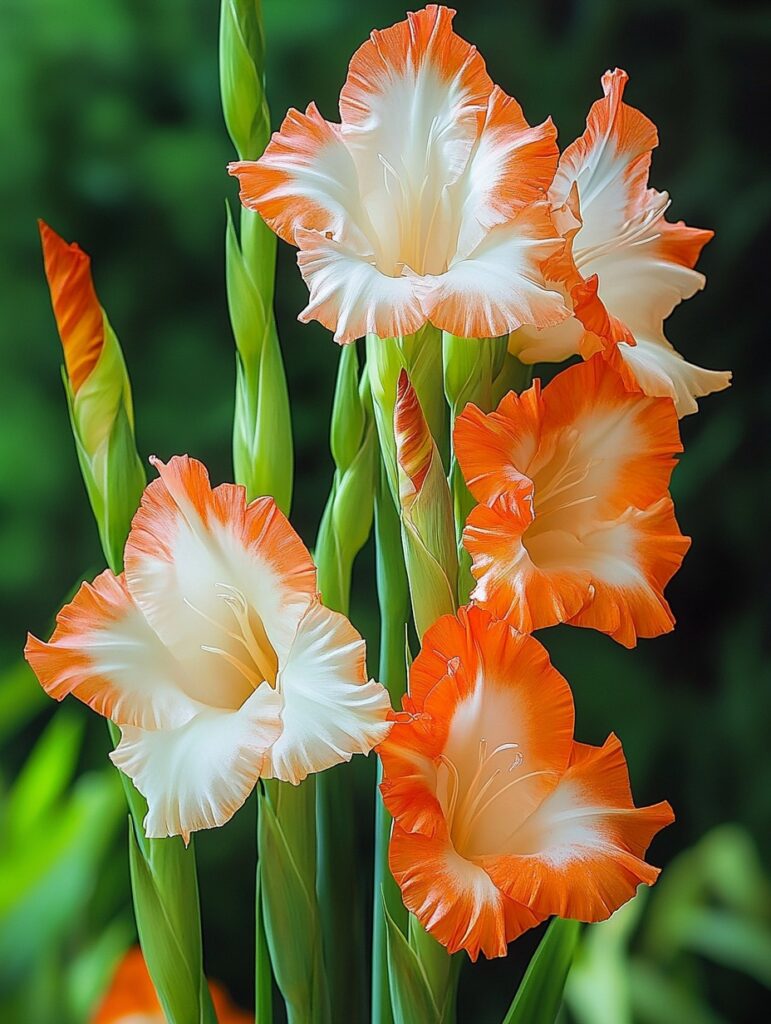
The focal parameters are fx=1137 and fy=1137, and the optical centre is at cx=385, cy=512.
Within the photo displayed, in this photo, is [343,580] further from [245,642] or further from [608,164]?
[608,164]

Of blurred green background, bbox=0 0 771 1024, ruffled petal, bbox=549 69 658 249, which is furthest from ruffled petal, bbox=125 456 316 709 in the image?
blurred green background, bbox=0 0 771 1024

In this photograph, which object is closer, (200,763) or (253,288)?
(200,763)

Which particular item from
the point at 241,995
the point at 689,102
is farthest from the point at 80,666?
the point at 689,102

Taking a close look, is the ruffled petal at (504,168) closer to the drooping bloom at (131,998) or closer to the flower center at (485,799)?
the flower center at (485,799)

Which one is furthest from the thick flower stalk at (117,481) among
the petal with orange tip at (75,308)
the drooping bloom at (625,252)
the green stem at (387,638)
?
the drooping bloom at (625,252)

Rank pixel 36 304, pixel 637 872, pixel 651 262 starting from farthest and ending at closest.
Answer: pixel 36 304 → pixel 651 262 → pixel 637 872

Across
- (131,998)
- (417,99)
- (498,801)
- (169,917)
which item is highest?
(417,99)

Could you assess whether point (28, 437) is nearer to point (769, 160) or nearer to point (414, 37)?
point (414, 37)

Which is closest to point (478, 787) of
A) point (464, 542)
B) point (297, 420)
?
point (464, 542)
